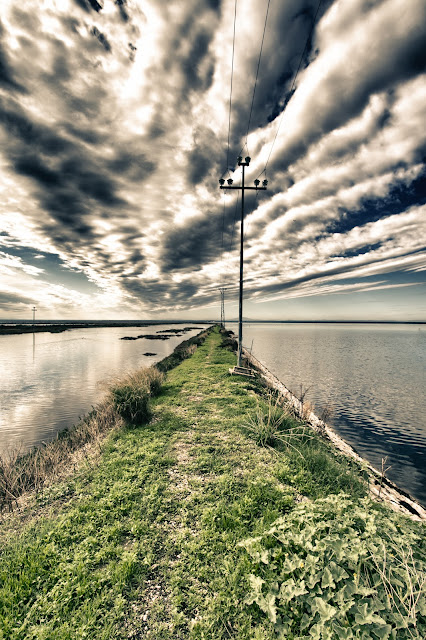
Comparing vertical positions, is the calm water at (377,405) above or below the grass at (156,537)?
below

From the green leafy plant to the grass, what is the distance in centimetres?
35

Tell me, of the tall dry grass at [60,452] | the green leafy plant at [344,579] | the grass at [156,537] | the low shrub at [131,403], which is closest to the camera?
the green leafy plant at [344,579]

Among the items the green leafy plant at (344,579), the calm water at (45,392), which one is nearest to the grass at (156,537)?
the green leafy plant at (344,579)

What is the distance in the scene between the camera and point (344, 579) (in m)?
2.32

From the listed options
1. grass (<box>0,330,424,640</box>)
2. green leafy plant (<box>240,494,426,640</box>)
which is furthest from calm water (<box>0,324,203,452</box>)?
green leafy plant (<box>240,494,426,640</box>)

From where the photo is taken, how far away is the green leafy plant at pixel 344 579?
197cm

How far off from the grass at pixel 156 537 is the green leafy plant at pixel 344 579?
1.15 ft

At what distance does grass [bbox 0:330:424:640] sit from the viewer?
2684 millimetres

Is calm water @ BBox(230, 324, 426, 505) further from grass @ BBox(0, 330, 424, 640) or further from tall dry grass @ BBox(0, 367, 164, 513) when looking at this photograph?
tall dry grass @ BBox(0, 367, 164, 513)

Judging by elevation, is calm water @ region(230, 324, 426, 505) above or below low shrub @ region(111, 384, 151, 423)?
below

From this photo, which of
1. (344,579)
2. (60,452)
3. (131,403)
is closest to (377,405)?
(131,403)

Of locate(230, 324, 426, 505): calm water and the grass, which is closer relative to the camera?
the grass

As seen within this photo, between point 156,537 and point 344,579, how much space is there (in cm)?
264

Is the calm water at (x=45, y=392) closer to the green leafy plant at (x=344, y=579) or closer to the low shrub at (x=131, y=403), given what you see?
the low shrub at (x=131, y=403)
